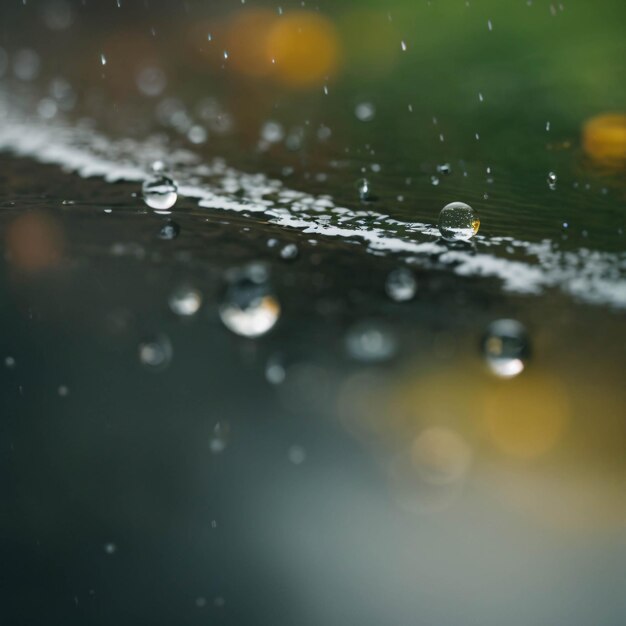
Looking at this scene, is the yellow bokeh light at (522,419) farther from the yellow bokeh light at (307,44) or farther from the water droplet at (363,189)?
the yellow bokeh light at (307,44)

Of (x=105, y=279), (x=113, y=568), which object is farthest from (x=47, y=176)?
(x=113, y=568)

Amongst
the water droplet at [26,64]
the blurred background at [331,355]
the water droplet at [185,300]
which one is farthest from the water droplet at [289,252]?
the water droplet at [26,64]

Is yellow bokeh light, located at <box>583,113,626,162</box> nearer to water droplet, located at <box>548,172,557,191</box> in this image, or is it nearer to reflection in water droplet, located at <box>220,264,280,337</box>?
water droplet, located at <box>548,172,557,191</box>

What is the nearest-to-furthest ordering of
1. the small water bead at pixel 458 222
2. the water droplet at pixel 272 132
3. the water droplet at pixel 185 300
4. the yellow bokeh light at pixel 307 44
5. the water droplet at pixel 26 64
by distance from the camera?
1. the small water bead at pixel 458 222
2. the water droplet at pixel 185 300
3. the water droplet at pixel 272 132
4. the yellow bokeh light at pixel 307 44
5. the water droplet at pixel 26 64

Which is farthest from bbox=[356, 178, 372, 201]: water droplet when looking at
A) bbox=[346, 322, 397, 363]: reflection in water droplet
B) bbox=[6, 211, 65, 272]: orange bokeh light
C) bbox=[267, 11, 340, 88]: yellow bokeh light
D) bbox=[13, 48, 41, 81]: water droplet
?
bbox=[13, 48, 41, 81]: water droplet

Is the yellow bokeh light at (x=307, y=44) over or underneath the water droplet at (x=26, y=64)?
over

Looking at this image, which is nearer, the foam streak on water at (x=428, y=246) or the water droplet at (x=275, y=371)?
the foam streak on water at (x=428, y=246)

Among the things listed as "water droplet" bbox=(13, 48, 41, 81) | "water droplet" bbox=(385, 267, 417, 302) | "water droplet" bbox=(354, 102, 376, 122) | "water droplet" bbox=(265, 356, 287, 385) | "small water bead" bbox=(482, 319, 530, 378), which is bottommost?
"water droplet" bbox=(265, 356, 287, 385)

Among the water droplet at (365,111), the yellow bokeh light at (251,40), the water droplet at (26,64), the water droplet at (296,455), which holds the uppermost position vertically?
the yellow bokeh light at (251,40)
